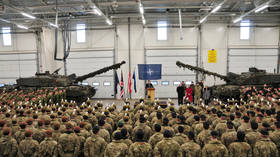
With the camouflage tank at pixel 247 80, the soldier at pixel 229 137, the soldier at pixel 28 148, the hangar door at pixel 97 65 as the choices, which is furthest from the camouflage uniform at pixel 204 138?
the hangar door at pixel 97 65

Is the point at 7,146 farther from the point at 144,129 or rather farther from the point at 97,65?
the point at 97,65

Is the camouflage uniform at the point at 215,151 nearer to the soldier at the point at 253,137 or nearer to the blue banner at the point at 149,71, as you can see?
the soldier at the point at 253,137

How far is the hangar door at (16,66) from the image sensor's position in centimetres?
2052

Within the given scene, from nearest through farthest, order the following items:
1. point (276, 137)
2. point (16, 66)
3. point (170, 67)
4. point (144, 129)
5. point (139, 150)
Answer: point (139, 150) < point (276, 137) < point (144, 129) < point (170, 67) < point (16, 66)

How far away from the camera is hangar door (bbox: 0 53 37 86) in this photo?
67.3 feet

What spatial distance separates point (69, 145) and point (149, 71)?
981 centimetres

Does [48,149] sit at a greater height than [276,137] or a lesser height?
lesser

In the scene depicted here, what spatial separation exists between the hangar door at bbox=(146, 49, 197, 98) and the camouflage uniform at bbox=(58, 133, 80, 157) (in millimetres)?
14080

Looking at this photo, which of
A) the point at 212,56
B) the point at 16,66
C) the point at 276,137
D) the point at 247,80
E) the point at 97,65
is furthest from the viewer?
the point at 16,66

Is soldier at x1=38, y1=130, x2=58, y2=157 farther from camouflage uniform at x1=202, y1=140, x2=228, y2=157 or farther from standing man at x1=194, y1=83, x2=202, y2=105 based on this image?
standing man at x1=194, y1=83, x2=202, y2=105

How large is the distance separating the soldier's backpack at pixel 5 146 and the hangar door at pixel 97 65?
1397 cm

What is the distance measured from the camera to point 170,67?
61.9ft

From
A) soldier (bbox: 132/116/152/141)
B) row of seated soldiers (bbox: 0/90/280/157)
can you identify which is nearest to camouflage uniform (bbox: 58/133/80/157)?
row of seated soldiers (bbox: 0/90/280/157)

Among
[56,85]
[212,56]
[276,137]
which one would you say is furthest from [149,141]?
[212,56]
